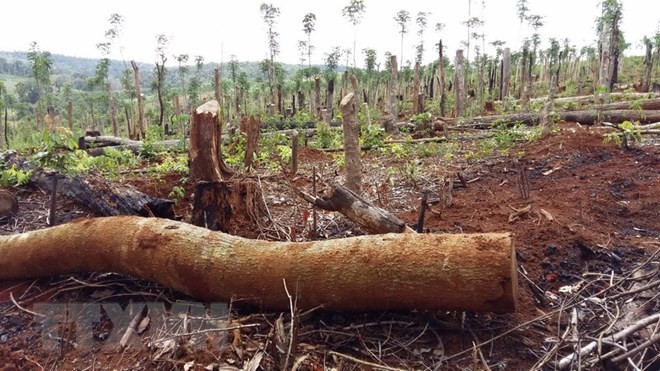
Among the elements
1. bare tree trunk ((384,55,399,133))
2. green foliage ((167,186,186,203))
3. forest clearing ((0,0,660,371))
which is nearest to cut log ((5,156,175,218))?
forest clearing ((0,0,660,371))

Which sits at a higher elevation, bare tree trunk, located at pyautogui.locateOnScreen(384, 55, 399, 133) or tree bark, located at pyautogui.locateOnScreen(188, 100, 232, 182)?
bare tree trunk, located at pyautogui.locateOnScreen(384, 55, 399, 133)

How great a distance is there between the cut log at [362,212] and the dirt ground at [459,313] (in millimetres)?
471

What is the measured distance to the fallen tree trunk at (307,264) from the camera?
7.00 feet

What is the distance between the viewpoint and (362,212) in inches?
124

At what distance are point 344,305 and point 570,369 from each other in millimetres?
1155

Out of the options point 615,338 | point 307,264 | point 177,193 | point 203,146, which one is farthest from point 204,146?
point 615,338

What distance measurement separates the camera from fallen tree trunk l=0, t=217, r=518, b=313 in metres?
2.13

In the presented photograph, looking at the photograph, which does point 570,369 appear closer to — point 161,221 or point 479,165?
point 161,221

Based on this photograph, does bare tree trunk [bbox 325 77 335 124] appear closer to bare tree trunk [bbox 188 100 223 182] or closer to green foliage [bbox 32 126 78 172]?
green foliage [bbox 32 126 78 172]

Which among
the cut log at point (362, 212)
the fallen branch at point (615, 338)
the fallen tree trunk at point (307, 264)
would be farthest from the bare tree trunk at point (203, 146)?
the fallen branch at point (615, 338)

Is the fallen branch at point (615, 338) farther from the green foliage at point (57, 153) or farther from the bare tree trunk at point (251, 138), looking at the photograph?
the green foliage at point (57, 153)

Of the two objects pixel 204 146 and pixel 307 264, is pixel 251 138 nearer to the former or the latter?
pixel 204 146

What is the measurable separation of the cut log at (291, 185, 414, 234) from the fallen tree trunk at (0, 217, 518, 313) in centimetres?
65

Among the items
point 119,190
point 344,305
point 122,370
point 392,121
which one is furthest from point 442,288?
point 392,121
